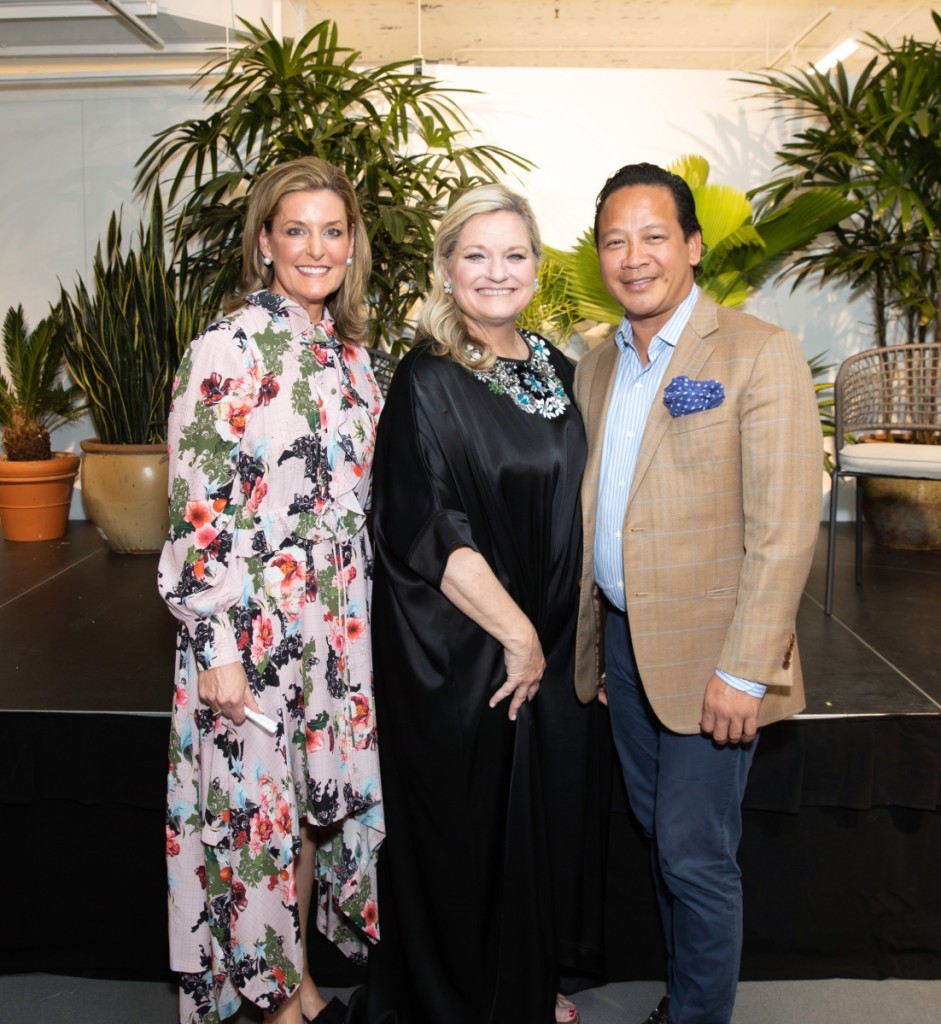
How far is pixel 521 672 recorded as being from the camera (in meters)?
1.94

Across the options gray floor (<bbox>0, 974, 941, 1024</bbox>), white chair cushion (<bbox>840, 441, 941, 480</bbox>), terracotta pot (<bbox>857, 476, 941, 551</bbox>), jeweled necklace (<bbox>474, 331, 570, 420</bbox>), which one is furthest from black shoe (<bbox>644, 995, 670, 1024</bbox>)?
terracotta pot (<bbox>857, 476, 941, 551</bbox>)

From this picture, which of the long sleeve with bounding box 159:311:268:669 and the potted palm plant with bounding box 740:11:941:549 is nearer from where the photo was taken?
the long sleeve with bounding box 159:311:268:669

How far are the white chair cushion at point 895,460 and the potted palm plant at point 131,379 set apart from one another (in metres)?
2.99

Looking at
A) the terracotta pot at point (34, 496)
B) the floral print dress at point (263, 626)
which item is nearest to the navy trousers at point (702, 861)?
the floral print dress at point (263, 626)

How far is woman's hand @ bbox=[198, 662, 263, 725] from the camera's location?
189cm

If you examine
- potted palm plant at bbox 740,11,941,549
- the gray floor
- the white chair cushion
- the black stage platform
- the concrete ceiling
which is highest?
the concrete ceiling

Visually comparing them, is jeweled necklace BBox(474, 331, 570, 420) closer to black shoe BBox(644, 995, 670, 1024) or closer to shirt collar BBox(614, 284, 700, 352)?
shirt collar BBox(614, 284, 700, 352)

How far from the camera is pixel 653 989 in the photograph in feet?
8.18

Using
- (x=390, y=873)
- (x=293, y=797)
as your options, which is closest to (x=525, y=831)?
(x=390, y=873)

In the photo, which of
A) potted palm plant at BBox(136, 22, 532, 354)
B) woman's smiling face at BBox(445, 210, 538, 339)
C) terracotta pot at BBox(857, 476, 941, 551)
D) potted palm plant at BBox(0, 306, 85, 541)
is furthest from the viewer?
potted palm plant at BBox(0, 306, 85, 541)

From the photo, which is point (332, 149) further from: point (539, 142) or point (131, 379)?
point (539, 142)

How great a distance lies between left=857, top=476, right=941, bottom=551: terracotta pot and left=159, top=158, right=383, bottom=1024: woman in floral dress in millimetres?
3407

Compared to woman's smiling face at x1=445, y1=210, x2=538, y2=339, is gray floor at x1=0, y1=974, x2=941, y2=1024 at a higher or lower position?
lower

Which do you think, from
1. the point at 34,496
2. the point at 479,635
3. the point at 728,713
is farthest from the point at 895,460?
the point at 34,496
